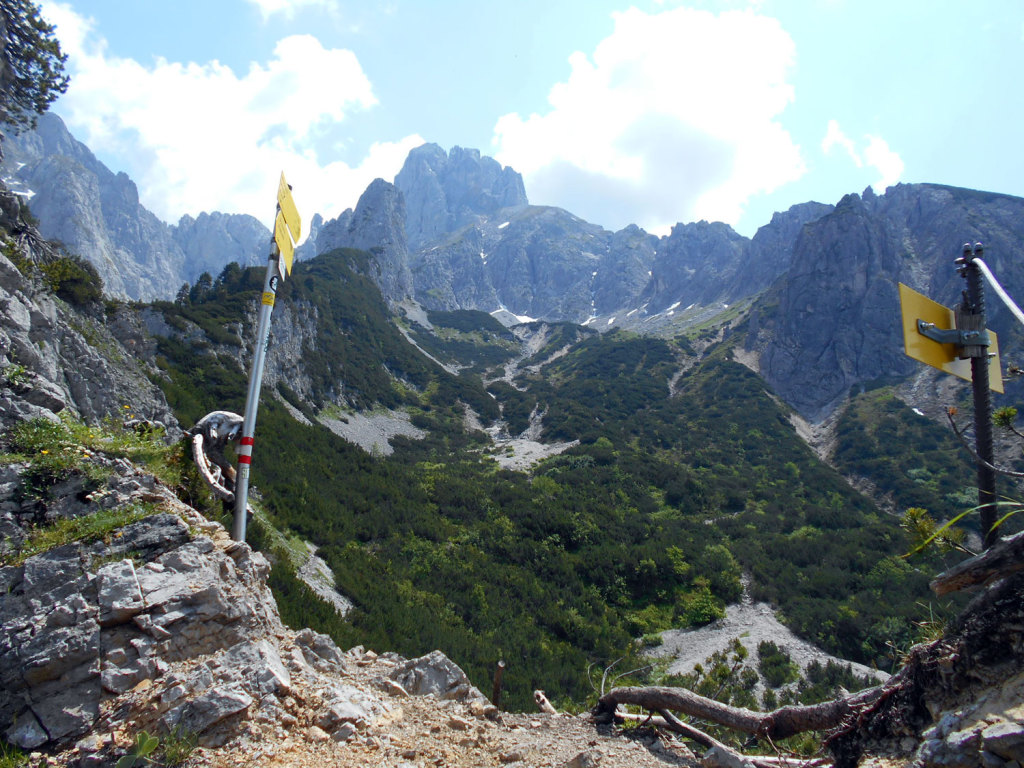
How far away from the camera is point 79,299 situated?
57.8ft

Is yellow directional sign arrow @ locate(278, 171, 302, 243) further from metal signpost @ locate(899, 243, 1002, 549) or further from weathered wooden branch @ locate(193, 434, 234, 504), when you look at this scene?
metal signpost @ locate(899, 243, 1002, 549)

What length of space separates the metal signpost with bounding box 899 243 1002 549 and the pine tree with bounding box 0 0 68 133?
28157 mm

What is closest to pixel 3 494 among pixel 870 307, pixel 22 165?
pixel 870 307

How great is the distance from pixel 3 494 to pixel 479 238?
19999cm

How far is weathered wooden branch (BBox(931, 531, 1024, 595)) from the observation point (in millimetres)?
3178

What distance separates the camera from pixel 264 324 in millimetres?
6508

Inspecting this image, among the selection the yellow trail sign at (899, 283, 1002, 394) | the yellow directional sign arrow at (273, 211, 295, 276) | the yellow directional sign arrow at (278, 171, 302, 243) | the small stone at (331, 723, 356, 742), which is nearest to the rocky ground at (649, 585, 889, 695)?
the small stone at (331, 723, 356, 742)

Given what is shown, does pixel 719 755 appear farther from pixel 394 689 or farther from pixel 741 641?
pixel 741 641

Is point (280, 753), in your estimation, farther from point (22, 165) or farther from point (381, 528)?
point (22, 165)

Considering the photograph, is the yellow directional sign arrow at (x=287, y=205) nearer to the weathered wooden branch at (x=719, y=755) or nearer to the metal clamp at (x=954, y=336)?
the metal clamp at (x=954, y=336)

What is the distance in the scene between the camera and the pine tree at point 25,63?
19.3 metres

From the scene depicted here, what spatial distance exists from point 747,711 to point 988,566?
330cm

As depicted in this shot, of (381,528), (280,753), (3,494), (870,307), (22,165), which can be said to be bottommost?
(381,528)

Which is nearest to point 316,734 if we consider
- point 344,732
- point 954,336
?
point 344,732
